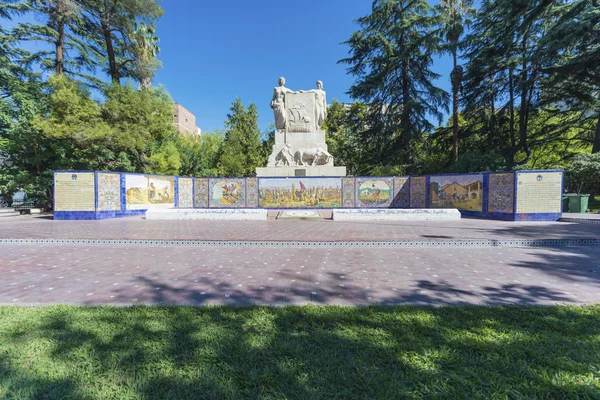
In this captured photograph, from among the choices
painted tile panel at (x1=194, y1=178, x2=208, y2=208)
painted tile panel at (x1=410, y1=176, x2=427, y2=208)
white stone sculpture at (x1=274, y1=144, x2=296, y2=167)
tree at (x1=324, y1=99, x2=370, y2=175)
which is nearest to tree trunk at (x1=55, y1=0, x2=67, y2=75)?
painted tile panel at (x1=194, y1=178, x2=208, y2=208)

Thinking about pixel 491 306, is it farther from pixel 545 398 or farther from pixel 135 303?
pixel 135 303

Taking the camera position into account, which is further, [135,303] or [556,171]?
[556,171]

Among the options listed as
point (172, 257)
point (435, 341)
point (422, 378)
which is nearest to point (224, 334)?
point (422, 378)

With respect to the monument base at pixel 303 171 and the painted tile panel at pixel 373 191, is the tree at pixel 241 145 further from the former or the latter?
the painted tile panel at pixel 373 191

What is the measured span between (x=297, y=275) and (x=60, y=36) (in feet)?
75.3

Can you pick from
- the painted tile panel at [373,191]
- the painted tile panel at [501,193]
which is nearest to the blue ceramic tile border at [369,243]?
the painted tile panel at [501,193]

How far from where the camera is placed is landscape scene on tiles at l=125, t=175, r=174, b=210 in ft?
44.9

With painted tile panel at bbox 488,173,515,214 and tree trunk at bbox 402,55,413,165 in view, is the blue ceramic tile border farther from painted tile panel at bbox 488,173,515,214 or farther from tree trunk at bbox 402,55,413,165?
tree trunk at bbox 402,55,413,165

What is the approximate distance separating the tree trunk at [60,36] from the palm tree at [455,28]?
2555 centimetres

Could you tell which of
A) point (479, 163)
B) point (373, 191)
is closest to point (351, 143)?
point (373, 191)

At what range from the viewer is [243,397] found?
1.72m

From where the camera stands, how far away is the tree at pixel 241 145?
26328mm

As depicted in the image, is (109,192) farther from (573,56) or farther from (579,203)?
(573,56)

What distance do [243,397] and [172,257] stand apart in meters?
4.57
